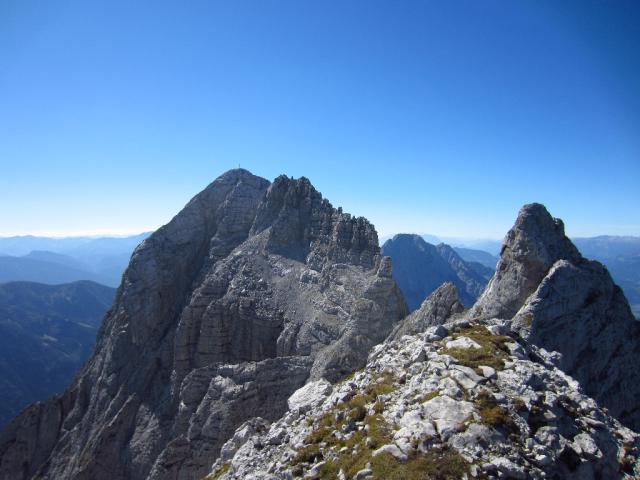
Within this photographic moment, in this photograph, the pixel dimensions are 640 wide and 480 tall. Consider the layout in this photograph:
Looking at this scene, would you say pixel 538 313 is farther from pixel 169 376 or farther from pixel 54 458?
pixel 54 458

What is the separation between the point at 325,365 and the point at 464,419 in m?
36.6

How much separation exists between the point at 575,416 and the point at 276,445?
15.7m

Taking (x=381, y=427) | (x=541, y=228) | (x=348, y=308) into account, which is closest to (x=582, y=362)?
(x=541, y=228)

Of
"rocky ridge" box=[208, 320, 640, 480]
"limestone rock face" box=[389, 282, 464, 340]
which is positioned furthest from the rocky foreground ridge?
"limestone rock face" box=[389, 282, 464, 340]

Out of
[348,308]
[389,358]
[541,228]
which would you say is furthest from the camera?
[348,308]

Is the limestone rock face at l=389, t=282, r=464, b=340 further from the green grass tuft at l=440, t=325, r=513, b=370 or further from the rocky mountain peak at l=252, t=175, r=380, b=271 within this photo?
the rocky mountain peak at l=252, t=175, r=380, b=271

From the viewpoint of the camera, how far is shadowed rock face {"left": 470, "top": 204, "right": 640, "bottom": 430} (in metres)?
35.5

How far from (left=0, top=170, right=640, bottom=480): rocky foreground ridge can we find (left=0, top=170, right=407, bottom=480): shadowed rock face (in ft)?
1.03

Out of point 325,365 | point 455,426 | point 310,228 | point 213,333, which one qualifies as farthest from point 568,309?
point 310,228

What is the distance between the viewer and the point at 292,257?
8744cm

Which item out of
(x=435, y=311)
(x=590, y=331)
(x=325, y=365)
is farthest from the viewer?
(x=325, y=365)

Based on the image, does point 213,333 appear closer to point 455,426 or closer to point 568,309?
point 568,309

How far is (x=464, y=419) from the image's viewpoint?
701 inches

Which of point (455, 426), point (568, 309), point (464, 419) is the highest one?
point (568, 309)
